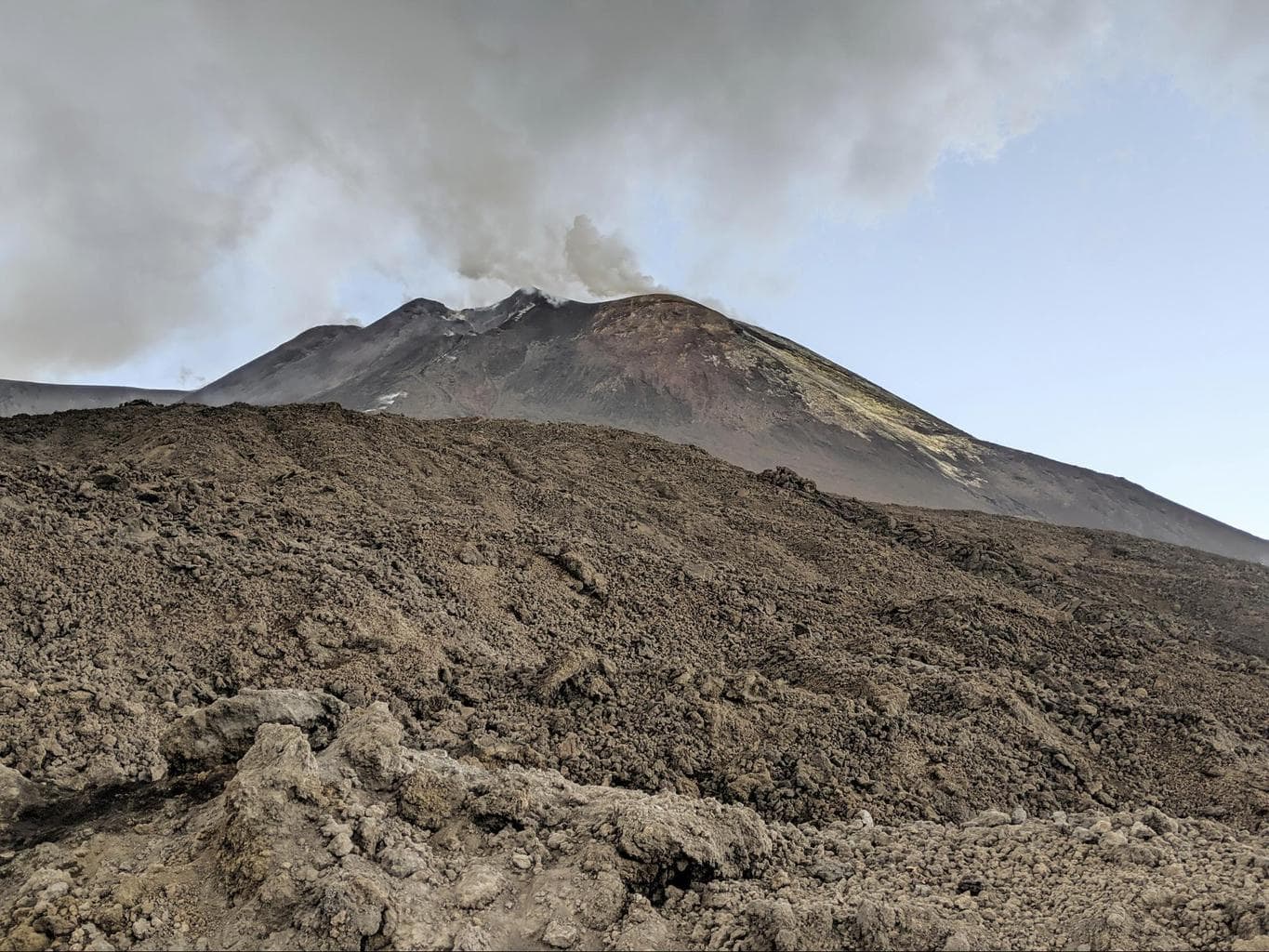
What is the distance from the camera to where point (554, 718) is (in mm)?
5504

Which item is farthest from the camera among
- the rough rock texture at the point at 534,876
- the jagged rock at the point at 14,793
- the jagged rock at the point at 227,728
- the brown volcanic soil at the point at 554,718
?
the jagged rock at the point at 227,728

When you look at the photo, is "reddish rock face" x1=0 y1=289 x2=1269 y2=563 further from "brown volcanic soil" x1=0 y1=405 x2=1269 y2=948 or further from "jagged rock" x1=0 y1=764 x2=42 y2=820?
"jagged rock" x1=0 y1=764 x2=42 y2=820

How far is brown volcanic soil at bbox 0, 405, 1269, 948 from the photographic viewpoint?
10.0 feet

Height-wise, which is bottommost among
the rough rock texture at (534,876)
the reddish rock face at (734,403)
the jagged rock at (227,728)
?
the rough rock texture at (534,876)

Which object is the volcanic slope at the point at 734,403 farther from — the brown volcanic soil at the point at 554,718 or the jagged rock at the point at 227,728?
the jagged rock at the point at 227,728

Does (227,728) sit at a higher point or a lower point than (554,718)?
higher

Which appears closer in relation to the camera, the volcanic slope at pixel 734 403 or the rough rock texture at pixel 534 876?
the rough rock texture at pixel 534 876

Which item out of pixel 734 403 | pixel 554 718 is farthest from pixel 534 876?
pixel 734 403

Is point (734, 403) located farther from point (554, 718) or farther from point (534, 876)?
point (534, 876)

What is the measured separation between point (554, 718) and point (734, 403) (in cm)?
3462

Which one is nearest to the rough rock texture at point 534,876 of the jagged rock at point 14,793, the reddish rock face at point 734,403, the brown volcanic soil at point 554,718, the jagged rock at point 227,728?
the brown volcanic soil at point 554,718

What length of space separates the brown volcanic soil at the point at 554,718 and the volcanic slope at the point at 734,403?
23902mm

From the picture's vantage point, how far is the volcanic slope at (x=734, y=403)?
3675cm

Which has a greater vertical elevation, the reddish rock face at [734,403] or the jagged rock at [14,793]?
the reddish rock face at [734,403]
